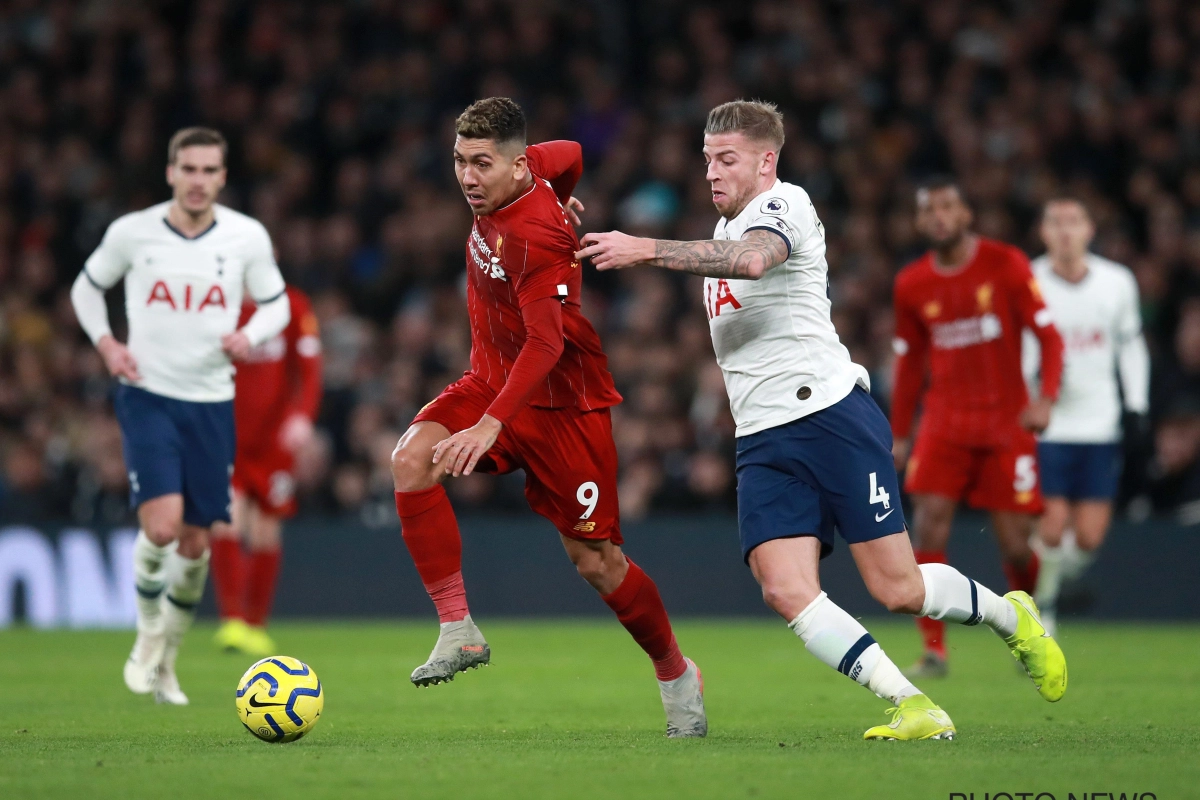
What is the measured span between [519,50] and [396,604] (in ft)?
23.3

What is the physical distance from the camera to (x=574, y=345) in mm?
6383

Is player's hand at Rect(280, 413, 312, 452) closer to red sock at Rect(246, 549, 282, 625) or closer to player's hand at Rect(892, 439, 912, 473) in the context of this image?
red sock at Rect(246, 549, 282, 625)

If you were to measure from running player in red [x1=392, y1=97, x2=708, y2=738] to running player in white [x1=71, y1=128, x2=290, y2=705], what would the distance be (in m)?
2.13

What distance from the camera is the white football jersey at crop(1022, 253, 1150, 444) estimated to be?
36.2 ft

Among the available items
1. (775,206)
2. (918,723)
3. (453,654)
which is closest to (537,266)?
(775,206)

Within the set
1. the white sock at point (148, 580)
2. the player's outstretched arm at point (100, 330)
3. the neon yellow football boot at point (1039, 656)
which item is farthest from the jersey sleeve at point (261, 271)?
the neon yellow football boot at point (1039, 656)

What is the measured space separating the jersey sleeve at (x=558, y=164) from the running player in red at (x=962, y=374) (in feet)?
10.5

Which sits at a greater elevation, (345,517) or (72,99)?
(72,99)

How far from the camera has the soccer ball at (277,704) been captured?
5.95 m

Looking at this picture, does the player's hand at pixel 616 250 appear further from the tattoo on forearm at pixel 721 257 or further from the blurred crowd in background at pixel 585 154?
the blurred crowd in background at pixel 585 154

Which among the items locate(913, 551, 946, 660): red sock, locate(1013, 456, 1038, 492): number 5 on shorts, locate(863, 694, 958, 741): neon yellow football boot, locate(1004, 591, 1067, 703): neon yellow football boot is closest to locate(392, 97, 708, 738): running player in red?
locate(863, 694, 958, 741): neon yellow football boot

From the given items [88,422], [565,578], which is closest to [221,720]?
[565,578]

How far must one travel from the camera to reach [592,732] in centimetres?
650

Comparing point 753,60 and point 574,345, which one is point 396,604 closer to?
point 753,60
